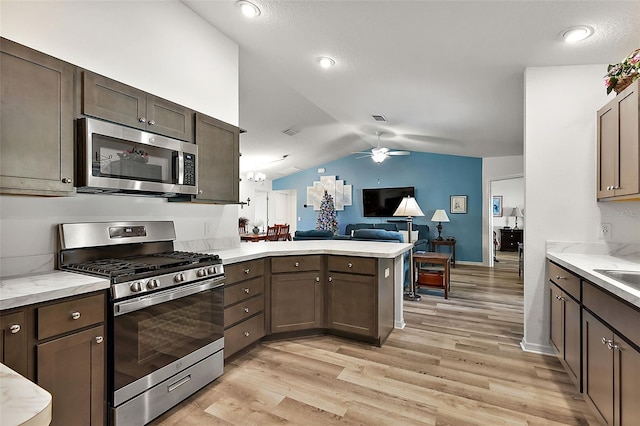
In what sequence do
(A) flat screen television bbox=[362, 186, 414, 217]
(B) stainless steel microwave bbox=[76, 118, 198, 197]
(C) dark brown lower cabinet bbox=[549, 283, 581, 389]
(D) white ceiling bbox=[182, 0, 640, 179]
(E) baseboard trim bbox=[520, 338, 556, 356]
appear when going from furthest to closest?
(A) flat screen television bbox=[362, 186, 414, 217] → (E) baseboard trim bbox=[520, 338, 556, 356] → (D) white ceiling bbox=[182, 0, 640, 179] → (C) dark brown lower cabinet bbox=[549, 283, 581, 389] → (B) stainless steel microwave bbox=[76, 118, 198, 197]

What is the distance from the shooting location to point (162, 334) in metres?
1.93

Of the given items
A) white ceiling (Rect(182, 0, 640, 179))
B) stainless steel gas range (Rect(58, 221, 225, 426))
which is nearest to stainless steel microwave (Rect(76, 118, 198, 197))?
stainless steel gas range (Rect(58, 221, 225, 426))

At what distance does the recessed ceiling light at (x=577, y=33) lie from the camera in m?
2.25

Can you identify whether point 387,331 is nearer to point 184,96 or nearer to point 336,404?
point 336,404

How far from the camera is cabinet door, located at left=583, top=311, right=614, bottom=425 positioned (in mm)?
1613

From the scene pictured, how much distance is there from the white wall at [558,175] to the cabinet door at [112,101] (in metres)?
3.14

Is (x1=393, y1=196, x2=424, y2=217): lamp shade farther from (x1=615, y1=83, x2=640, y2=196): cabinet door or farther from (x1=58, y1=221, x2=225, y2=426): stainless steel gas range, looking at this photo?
(x1=58, y1=221, x2=225, y2=426): stainless steel gas range

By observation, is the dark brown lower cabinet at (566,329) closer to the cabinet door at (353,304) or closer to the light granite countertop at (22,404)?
the cabinet door at (353,304)

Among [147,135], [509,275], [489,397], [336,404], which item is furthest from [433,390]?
[509,275]

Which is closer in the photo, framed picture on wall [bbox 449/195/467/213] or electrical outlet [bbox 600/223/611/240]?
electrical outlet [bbox 600/223/611/240]

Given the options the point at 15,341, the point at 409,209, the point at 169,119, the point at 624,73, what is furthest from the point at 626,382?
the point at 409,209

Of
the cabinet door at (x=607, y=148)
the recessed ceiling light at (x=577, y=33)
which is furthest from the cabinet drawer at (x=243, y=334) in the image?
the recessed ceiling light at (x=577, y=33)

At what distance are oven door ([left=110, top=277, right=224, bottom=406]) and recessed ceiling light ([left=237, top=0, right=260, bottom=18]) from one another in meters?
2.13

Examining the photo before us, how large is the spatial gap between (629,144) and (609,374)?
1.51 metres
